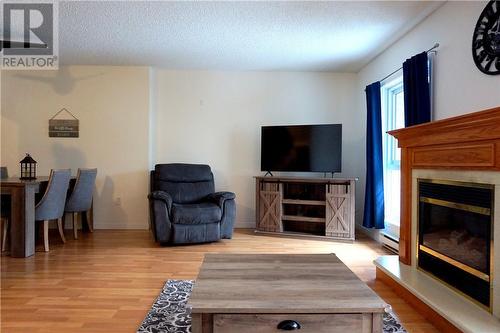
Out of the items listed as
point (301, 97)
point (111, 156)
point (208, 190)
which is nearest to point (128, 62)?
point (111, 156)

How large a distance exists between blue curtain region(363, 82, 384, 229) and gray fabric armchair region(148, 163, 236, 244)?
5.74ft

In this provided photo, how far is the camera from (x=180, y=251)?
3.64 meters

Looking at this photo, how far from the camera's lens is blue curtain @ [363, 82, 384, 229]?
154 inches

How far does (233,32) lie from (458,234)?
9.32 ft

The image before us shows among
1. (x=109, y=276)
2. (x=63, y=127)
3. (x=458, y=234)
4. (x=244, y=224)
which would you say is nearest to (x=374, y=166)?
Answer: (x=458, y=234)

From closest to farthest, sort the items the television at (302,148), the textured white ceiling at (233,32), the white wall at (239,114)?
the textured white ceiling at (233,32) < the television at (302,148) < the white wall at (239,114)

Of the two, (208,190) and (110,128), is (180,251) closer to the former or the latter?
(208,190)

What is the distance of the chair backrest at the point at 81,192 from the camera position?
4.05 m

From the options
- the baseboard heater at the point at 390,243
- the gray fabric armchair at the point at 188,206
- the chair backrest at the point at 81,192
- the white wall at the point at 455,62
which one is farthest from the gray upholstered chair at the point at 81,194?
the white wall at the point at 455,62

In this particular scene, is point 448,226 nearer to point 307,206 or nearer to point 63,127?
point 307,206

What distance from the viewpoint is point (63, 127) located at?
15.7ft

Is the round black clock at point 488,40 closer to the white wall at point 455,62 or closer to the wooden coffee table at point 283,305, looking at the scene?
the white wall at point 455,62

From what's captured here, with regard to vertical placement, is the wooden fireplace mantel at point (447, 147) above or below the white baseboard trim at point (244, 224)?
above

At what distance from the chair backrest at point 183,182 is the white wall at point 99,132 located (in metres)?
0.56
